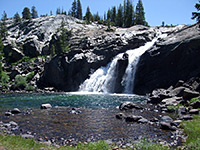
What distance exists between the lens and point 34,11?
568ft

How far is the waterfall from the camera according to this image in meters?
52.3

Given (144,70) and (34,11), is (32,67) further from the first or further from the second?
(34,11)

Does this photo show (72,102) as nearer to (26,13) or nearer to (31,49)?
(31,49)

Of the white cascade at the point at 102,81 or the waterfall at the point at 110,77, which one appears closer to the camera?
the waterfall at the point at 110,77

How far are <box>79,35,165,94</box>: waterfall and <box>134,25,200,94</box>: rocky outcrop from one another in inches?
84.9

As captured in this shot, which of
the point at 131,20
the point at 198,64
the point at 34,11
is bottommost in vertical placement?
the point at 198,64

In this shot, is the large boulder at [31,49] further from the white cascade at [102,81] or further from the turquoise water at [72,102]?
the turquoise water at [72,102]

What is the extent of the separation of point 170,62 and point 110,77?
19.4 m

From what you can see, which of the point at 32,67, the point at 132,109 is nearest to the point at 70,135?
the point at 132,109

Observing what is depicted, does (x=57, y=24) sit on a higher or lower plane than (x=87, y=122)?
higher

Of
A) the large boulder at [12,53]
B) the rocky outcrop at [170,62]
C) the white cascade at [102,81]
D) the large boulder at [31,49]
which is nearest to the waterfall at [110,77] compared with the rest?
the white cascade at [102,81]

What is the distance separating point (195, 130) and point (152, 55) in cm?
3781

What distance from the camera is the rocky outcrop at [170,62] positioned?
39781 mm

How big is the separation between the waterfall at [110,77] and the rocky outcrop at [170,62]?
216cm
